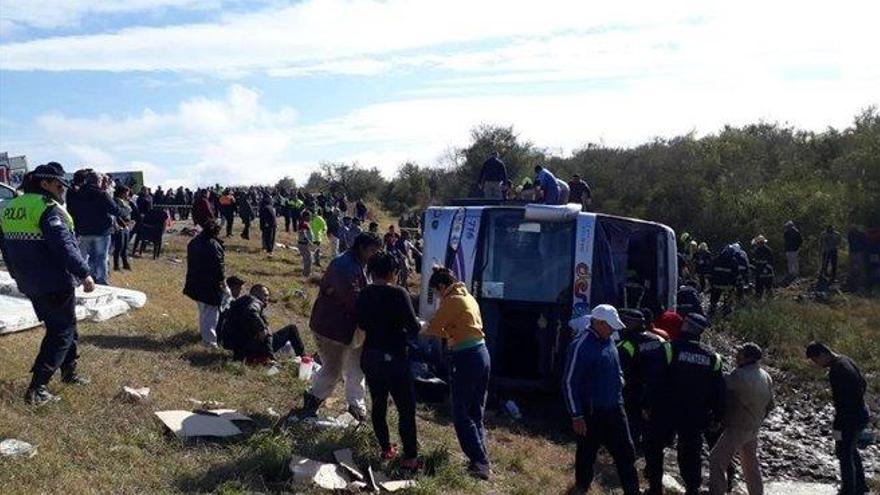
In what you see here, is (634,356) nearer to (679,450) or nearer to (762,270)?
(679,450)

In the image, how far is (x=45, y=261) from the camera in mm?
6895

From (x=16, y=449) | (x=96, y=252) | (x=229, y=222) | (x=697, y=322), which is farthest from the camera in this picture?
(x=229, y=222)

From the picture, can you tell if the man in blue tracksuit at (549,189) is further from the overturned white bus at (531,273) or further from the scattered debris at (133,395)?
the scattered debris at (133,395)

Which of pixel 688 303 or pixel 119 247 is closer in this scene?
pixel 688 303

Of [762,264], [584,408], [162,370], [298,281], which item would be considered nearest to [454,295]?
[584,408]

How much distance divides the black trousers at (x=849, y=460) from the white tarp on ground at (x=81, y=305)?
7.64 m

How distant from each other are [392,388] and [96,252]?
6.86 metres

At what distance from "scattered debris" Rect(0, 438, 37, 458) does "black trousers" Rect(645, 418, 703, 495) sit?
5024mm

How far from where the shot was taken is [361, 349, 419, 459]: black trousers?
22.3 feet

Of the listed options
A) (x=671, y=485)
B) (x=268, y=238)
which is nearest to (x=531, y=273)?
(x=671, y=485)

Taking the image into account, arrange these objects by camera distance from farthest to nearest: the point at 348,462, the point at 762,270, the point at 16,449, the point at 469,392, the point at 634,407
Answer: the point at 762,270 → the point at 634,407 → the point at 469,392 → the point at 348,462 → the point at 16,449

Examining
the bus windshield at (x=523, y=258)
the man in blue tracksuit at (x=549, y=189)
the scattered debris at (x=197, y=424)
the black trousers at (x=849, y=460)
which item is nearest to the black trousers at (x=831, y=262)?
the man in blue tracksuit at (x=549, y=189)

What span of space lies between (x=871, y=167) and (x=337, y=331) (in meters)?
26.7

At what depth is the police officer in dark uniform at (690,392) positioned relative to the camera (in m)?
7.86
